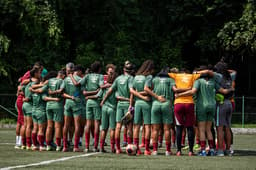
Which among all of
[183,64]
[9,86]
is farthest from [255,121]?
[9,86]

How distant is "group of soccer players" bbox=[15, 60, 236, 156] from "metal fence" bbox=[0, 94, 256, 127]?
16.5m

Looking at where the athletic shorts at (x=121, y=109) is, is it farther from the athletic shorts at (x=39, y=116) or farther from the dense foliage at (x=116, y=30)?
the dense foliage at (x=116, y=30)

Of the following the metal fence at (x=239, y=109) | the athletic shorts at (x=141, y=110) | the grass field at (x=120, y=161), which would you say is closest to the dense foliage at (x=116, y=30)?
the metal fence at (x=239, y=109)

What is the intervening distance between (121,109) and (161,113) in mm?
928

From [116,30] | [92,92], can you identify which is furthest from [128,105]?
[116,30]

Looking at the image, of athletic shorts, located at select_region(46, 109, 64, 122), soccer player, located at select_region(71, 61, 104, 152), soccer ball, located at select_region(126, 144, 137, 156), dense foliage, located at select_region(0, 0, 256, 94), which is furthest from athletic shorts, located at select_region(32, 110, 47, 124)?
dense foliage, located at select_region(0, 0, 256, 94)

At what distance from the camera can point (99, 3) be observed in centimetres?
3947

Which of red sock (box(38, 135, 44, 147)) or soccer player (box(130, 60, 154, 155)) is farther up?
soccer player (box(130, 60, 154, 155))

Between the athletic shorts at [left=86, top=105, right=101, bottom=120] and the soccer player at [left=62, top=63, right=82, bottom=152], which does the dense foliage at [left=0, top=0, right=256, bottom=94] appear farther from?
the athletic shorts at [left=86, top=105, right=101, bottom=120]

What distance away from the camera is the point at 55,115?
19.3 m

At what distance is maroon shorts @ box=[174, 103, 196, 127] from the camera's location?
18203mm

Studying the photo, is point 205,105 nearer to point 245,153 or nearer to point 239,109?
point 245,153

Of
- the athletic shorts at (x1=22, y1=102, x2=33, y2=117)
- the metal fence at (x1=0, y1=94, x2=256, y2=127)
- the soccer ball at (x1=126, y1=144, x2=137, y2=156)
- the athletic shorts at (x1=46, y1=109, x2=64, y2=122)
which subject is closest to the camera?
the soccer ball at (x1=126, y1=144, x2=137, y2=156)

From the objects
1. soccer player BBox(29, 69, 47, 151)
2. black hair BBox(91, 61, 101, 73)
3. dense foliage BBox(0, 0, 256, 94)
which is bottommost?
soccer player BBox(29, 69, 47, 151)
